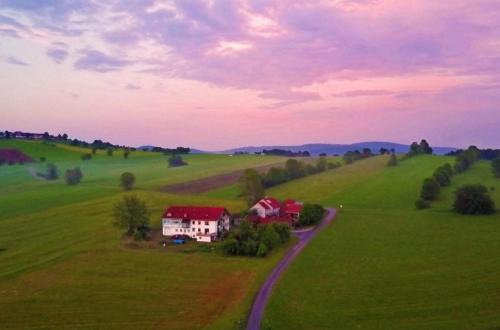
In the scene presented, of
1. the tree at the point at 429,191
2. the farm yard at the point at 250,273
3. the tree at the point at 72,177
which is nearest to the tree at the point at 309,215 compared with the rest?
the farm yard at the point at 250,273

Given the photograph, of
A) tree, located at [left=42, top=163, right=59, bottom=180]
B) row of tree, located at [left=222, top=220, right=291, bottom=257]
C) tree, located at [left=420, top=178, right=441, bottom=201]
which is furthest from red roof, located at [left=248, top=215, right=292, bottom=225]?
tree, located at [left=42, top=163, right=59, bottom=180]

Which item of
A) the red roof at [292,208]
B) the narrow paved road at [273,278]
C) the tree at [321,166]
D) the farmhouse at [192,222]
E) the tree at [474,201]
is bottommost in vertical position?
the narrow paved road at [273,278]

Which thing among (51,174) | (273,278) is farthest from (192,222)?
(51,174)

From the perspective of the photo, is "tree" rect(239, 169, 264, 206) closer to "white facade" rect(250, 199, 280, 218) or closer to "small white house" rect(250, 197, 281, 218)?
"small white house" rect(250, 197, 281, 218)

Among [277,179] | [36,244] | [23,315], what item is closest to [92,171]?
[277,179]

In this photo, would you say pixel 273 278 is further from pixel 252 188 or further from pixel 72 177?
pixel 72 177

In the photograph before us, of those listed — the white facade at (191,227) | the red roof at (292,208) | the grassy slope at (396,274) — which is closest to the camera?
the grassy slope at (396,274)

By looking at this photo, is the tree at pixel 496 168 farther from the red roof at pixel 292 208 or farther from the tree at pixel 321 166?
the red roof at pixel 292 208
